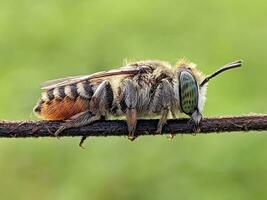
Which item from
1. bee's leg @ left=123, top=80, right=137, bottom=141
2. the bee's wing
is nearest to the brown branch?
bee's leg @ left=123, top=80, right=137, bottom=141

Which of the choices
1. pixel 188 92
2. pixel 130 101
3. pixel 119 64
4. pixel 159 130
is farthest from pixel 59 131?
pixel 119 64

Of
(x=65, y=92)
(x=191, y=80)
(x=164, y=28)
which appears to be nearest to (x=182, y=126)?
(x=191, y=80)

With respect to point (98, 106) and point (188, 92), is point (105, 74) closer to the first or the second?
point (98, 106)

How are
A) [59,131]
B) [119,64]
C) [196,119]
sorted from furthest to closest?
[119,64]
[196,119]
[59,131]

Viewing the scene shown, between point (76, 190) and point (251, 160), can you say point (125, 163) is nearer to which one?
point (76, 190)

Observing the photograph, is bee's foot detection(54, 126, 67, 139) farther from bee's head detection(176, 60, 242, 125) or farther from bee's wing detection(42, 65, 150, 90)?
bee's head detection(176, 60, 242, 125)
